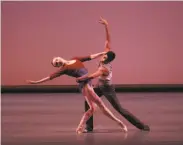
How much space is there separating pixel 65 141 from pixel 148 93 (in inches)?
209

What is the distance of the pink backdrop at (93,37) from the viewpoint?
11.0 metres

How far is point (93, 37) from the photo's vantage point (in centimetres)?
1098

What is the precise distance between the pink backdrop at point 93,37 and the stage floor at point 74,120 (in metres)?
0.65

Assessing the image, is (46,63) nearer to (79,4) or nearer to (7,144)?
(79,4)

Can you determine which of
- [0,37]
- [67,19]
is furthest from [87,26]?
[0,37]

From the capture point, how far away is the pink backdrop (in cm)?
1095

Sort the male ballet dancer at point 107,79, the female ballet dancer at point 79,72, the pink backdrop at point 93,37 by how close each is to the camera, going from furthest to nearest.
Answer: the pink backdrop at point 93,37, the male ballet dancer at point 107,79, the female ballet dancer at point 79,72

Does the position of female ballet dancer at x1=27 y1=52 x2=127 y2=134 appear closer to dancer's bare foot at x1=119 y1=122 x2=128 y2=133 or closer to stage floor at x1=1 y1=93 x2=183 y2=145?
dancer's bare foot at x1=119 y1=122 x2=128 y2=133

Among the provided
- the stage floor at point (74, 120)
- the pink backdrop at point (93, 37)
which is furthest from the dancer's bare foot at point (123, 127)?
the pink backdrop at point (93, 37)

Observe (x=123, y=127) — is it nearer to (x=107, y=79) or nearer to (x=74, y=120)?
(x=107, y=79)

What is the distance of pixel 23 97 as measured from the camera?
1038 cm

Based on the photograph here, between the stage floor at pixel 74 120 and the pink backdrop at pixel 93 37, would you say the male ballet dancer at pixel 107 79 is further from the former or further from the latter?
the pink backdrop at pixel 93 37

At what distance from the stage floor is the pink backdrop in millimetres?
648

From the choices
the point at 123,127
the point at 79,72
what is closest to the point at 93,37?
the point at 123,127
